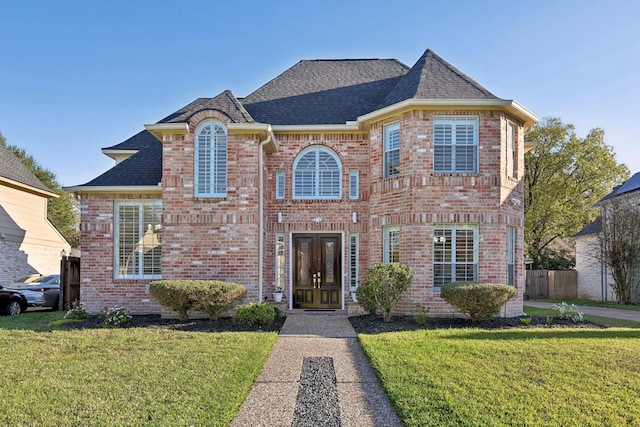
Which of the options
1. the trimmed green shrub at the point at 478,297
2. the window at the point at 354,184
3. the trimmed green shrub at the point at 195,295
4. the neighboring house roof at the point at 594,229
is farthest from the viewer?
the neighboring house roof at the point at 594,229

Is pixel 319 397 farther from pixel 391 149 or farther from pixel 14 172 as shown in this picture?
pixel 14 172

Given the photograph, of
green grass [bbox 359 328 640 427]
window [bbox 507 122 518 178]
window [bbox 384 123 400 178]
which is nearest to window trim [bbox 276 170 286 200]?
window [bbox 384 123 400 178]

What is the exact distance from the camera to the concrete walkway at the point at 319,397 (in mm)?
4562

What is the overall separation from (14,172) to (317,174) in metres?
13.0

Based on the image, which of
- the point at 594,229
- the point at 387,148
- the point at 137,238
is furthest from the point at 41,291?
the point at 594,229

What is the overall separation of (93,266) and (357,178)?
7.97 m

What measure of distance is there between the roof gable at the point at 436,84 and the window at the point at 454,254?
334 centimetres

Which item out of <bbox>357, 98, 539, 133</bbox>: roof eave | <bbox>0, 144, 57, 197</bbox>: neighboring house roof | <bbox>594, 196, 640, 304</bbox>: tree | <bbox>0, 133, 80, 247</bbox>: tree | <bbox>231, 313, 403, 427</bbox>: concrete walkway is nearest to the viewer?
<bbox>231, 313, 403, 427</bbox>: concrete walkway

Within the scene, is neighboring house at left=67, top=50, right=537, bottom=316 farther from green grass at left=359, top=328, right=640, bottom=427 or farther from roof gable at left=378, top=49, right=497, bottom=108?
green grass at left=359, top=328, right=640, bottom=427

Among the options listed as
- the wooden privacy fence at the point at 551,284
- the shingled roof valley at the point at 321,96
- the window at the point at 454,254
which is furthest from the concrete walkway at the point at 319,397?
the wooden privacy fence at the point at 551,284

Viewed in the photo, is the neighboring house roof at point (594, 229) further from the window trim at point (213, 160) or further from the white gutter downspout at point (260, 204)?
the window trim at point (213, 160)

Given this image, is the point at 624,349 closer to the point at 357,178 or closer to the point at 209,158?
the point at 357,178

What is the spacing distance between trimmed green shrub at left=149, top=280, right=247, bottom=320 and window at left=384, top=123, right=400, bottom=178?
505cm

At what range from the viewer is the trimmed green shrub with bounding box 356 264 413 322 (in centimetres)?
984
